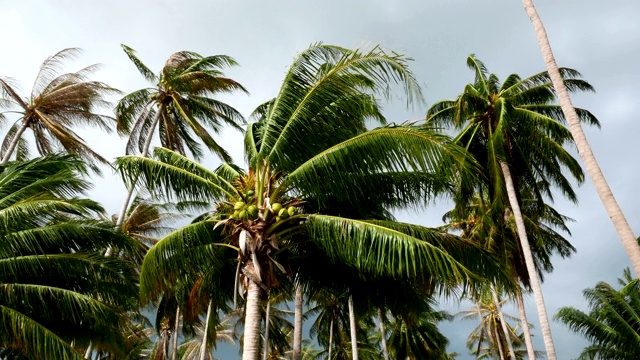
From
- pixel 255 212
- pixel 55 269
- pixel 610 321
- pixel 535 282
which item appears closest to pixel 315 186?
pixel 255 212

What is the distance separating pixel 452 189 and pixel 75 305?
7.96 metres

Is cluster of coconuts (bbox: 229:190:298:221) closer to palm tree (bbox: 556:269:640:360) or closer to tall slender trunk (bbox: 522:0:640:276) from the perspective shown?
tall slender trunk (bbox: 522:0:640:276)

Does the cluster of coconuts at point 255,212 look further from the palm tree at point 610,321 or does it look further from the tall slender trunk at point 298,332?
the palm tree at point 610,321

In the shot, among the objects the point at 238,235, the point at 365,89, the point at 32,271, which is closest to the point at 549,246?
the point at 365,89

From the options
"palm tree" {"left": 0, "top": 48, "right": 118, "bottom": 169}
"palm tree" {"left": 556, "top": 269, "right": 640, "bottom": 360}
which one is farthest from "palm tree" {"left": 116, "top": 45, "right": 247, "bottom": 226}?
"palm tree" {"left": 556, "top": 269, "right": 640, "bottom": 360}

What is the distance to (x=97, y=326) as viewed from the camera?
1135cm

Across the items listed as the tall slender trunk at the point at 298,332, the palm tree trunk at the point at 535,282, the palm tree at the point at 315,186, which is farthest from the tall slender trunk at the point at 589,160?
the tall slender trunk at the point at 298,332

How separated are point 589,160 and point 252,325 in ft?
18.6

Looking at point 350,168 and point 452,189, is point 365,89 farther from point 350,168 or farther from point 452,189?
point 452,189

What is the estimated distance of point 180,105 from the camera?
58.6ft

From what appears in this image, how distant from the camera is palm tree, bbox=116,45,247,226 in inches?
688

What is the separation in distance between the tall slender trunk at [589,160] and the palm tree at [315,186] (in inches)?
75.4

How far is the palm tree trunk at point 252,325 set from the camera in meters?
7.86

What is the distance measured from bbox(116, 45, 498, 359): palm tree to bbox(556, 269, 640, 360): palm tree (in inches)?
624
